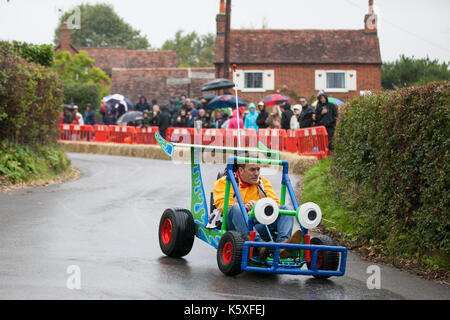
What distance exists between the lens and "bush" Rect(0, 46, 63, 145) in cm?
1742

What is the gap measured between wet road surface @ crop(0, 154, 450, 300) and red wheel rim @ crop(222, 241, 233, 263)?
0.20 m

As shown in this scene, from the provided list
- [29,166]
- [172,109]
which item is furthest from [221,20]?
[29,166]

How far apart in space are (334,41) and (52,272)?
152 ft

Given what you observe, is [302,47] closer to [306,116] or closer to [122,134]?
[122,134]

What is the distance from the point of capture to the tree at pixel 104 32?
371ft

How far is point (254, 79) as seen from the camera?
51.2 meters

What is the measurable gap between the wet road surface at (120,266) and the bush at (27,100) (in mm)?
3675

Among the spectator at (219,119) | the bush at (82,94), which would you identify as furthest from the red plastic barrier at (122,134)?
the bush at (82,94)

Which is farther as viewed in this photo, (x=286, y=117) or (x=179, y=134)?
(x=179, y=134)

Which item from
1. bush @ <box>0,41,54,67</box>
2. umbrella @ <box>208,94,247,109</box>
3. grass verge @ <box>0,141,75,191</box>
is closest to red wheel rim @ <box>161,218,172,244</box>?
grass verge @ <box>0,141,75,191</box>

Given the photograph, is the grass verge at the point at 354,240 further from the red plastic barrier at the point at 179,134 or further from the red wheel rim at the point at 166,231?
the red plastic barrier at the point at 179,134

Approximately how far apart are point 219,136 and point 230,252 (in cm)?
1849

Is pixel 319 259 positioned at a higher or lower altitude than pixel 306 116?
lower

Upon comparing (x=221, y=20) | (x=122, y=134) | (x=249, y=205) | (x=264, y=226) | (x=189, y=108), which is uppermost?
(x=221, y=20)
